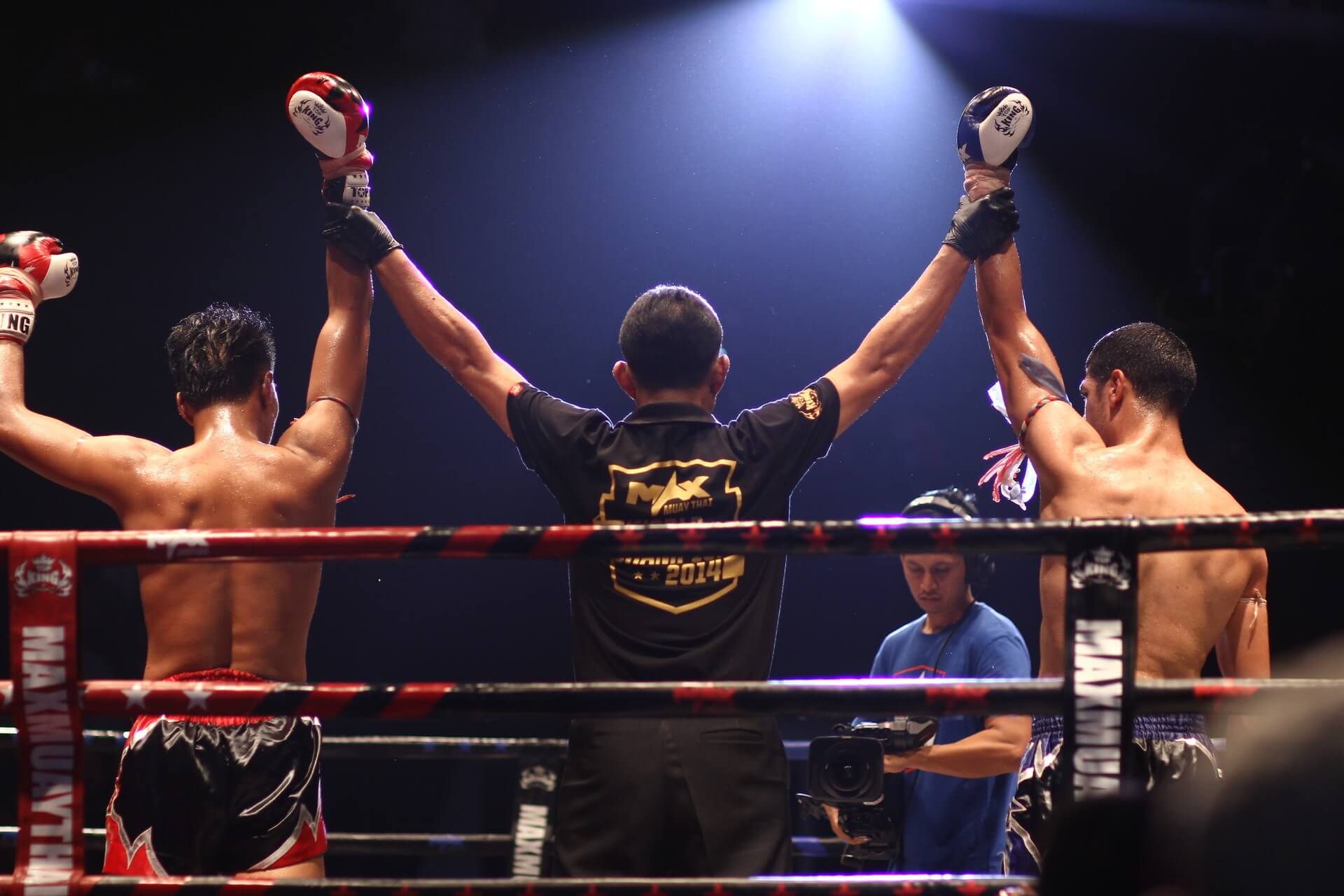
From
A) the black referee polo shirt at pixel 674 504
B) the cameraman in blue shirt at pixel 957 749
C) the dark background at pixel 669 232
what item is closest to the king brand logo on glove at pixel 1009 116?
the black referee polo shirt at pixel 674 504

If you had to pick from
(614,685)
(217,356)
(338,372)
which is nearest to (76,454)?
(217,356)

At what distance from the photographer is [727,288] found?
211 inches

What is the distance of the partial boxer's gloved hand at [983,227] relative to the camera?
2.55 metres

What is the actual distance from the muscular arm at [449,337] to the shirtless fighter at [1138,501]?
1.09 meters

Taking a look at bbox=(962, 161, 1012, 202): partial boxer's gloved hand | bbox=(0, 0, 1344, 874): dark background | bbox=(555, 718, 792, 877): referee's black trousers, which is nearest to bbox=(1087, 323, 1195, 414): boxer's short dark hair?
bbox=(962, 161, 1012, 202): partial boxer's gloved hand

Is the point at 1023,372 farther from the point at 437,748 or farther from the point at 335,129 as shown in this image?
the point at 437,748

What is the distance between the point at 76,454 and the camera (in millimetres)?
2252

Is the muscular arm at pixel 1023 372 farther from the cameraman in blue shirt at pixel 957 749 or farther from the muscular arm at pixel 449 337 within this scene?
the muscular arm at pixel 449 337

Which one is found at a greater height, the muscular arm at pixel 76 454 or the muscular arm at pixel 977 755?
the muscular arm at pixel 76 454

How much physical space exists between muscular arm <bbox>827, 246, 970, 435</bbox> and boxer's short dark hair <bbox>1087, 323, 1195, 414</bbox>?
38 cm

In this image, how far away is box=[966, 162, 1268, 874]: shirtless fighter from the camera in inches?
89.2

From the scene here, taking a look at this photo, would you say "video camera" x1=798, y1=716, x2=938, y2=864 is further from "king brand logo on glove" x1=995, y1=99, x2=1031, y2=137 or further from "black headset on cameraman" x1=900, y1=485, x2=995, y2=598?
"king brand logo on glove" x1=995, y1=99, x2=1031, y2=137

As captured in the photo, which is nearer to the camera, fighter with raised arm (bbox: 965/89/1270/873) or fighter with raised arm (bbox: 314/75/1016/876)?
fighter with raised arm (bbox: 314/75/1016/876)

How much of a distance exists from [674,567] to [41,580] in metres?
0.95
